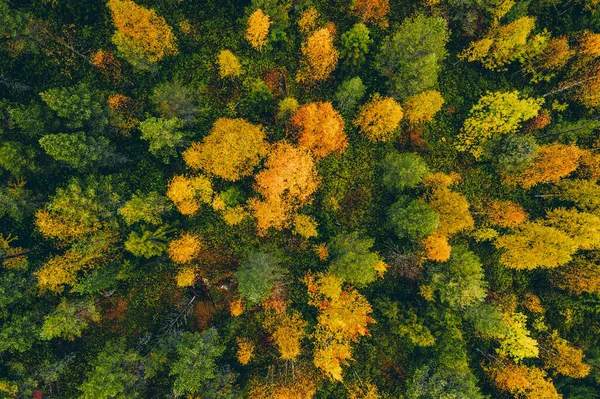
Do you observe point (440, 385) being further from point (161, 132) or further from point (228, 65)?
point (228, 65)

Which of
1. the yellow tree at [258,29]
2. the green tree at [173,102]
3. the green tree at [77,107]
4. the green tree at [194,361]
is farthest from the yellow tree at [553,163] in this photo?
the green tree at [77,107]

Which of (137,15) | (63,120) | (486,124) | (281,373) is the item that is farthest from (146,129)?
(486,124)

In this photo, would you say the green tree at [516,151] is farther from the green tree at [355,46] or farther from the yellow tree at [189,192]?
the yellow tree at [189,192]

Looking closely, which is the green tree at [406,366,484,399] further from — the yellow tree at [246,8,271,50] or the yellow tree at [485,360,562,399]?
the yellow tree at [246,8,271,50]

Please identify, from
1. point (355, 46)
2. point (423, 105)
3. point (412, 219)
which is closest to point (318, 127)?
point (355, 46)

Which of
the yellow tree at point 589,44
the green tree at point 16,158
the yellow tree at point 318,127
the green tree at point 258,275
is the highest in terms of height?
A: the yellow tree at point 589,44

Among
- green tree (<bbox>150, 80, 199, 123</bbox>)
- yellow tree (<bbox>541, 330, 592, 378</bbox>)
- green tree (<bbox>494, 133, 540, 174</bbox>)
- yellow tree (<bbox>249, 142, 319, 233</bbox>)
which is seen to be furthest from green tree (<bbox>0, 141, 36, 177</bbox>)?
yellow tree (<bbox>541, 330, 592, 378</bbox>)
